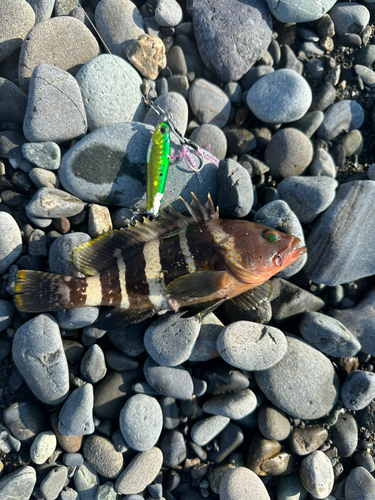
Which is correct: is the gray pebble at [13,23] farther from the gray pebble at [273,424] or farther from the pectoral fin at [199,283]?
the gray pebble at [273,424]

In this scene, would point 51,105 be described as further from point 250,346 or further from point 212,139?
point 250,346

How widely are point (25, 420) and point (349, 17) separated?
719 centimetres

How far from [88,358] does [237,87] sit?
4.34m

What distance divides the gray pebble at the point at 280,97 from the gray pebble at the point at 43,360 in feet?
13.3

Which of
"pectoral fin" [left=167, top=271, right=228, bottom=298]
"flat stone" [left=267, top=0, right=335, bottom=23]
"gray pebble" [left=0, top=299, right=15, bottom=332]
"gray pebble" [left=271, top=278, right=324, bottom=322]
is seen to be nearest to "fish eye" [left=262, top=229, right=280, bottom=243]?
"pectoral fin" [left=167, top=271, right=228, bottom=298]

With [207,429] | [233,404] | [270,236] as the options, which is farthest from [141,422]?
[270,236]

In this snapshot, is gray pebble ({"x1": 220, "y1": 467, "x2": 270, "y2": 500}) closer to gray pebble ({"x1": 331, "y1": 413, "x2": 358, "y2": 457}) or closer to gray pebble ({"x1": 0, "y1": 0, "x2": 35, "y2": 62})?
gray pebble ({"x1": 331, "y1": 413, "x2": 358, "y2": 457})

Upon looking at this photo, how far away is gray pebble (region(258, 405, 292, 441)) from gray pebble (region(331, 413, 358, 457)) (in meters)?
0.61

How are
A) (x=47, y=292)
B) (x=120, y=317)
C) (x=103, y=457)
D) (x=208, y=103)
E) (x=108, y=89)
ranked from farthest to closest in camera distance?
(x=208, y=103) → (x=108, y=89) → (x=120, y=317) → (x=103, y=457) → (x=47, y=292)

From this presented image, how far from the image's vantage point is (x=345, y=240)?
13.1 feet

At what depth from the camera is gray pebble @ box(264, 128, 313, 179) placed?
167 inches

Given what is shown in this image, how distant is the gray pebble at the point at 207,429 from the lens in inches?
146

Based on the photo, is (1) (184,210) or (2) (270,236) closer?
(2) (270,236)

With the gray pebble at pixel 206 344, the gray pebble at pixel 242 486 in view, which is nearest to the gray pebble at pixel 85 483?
the gray pebble at pixel 242 486
